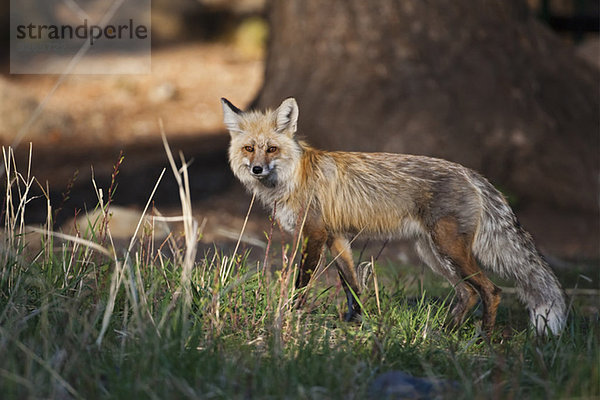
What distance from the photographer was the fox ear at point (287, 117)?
5457 millimetres

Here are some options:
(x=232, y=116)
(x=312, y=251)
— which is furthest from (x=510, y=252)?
(x=232, y=116)

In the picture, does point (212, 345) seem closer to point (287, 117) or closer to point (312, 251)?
point (312, 251)

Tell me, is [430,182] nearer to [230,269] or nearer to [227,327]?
[230,269]

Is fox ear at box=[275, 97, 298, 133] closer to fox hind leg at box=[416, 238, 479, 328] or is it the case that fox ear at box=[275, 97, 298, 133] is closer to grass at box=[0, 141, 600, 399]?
grass at box=[0, 141, 600, 399]

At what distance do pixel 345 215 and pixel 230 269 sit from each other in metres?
1.15

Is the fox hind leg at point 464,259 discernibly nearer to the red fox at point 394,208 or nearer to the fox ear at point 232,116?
the red fox at point 394,208

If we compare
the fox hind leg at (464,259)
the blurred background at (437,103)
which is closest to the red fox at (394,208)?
the fox hind leg at (464,259)

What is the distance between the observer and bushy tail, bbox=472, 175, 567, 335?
17.3ft

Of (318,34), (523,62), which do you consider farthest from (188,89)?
(523,62)

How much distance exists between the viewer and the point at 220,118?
610 inches

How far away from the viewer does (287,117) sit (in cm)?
552

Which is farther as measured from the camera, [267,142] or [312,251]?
[267,142]

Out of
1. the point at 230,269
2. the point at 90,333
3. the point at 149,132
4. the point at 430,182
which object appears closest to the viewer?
the point at 90,333

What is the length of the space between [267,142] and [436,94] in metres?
5.23
